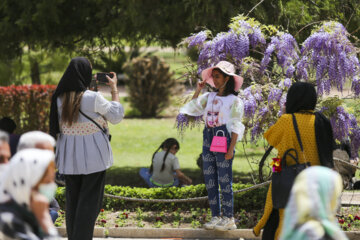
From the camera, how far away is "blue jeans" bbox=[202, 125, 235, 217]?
702 centimetres

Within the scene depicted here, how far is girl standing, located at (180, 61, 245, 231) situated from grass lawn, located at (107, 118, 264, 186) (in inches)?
126

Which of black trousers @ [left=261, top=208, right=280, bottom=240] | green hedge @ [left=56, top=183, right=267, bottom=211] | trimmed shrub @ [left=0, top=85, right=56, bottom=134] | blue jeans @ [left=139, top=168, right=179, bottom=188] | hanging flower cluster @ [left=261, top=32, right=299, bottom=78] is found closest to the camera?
black trousers @ [left=261, top=208, right=280, bottom=240]

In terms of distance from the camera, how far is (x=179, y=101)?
29.3 ft

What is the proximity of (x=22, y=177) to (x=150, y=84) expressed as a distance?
20.4 metres

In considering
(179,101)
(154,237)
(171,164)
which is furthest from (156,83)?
(154,237)

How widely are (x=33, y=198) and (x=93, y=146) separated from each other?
204 cm

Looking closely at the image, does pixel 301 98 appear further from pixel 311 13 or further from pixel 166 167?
pixel 311 13

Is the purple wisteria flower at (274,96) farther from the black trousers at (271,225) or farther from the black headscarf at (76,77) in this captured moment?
the black headscarf at (76,77)

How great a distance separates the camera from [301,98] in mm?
5641

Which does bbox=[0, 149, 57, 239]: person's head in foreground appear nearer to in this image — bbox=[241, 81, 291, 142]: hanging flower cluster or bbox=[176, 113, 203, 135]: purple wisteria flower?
bbox=[241, 81, 291, 142]: hanging flower cluster

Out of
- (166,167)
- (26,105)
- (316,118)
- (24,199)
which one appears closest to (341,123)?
(316,118)

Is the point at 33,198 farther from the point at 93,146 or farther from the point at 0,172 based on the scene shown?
the point at 93,146

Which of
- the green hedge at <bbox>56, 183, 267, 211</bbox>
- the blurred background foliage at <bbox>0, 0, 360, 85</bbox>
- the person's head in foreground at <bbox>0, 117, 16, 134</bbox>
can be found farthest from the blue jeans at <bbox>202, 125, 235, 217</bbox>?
the blurred background foliage at <bbox>0, 0, 360, 85</bbox>

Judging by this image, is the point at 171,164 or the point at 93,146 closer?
the point at 93,146
